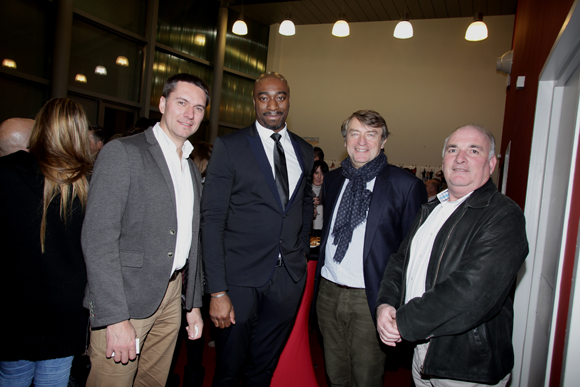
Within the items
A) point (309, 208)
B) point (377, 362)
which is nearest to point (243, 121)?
point (309, 208)

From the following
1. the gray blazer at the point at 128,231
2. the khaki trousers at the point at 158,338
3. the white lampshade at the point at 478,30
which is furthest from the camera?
the white lampshade at the point at 478,30

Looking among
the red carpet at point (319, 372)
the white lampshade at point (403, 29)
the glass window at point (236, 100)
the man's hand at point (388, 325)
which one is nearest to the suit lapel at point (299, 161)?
the man's hand at point (388, 325)

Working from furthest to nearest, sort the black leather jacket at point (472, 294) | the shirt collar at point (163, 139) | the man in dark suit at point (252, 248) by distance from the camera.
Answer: the man in dark suit at point (252, 248) < the shirt collar at point (163, 139) < the black leather jacket at point (472, 294)

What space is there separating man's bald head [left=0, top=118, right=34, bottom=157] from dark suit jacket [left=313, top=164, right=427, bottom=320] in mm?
1742

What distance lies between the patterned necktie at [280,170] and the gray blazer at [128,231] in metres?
0.62

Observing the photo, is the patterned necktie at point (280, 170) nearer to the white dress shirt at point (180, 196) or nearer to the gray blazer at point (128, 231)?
the white dress shirt at point (180, 196)

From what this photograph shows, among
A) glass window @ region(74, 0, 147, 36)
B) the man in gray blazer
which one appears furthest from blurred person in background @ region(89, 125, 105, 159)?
glass window @ region(74, 0, 147, 36)

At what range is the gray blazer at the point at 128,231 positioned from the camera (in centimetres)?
154

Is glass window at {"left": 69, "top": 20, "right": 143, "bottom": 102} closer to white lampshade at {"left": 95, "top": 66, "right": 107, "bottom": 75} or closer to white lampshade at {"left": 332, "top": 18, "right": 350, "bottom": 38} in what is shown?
white lampshade at {"left": 95, "top": 66, "right": 107, "bottom": 75}

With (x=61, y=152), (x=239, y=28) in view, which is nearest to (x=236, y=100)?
(x=239, y=28)

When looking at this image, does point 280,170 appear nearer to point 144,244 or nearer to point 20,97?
point 144,244

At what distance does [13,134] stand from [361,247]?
1.93 m

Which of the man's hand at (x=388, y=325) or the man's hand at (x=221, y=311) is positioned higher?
the man's hand at (x=388, y=325)

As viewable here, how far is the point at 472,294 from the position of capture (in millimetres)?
1405
